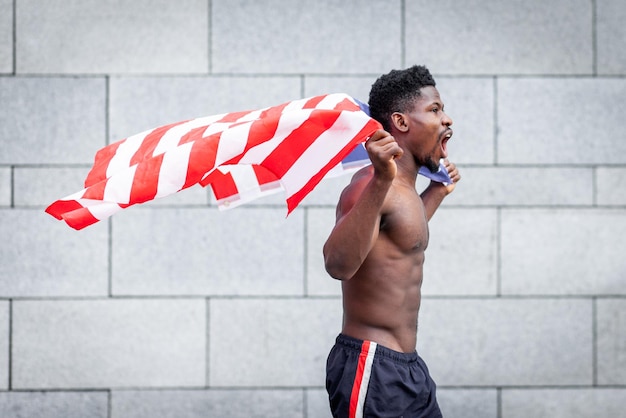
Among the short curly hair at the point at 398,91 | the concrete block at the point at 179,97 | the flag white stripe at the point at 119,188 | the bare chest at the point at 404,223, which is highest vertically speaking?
the concrete block at the point at 179,97

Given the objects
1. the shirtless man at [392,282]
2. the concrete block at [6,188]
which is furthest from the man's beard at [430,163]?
the concrete block at [6,188]

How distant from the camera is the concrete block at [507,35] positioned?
5.71 meters

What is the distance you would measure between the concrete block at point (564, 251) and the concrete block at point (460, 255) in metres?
0.13

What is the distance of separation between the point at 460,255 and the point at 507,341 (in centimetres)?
66

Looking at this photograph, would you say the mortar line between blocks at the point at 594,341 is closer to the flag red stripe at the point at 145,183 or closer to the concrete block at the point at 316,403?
the concrete block at the point at 316,403

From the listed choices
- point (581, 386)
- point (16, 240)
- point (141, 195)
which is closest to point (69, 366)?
point (16, 240)

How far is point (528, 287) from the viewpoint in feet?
18.8

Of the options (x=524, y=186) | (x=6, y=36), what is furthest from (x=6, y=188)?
(x=524, y=186)

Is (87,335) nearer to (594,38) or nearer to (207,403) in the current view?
(207,403)

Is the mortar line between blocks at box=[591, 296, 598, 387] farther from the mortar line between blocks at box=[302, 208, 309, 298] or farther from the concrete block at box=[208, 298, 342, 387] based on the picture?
the mortar line between blocks at box=[302, 208, 309, 298]

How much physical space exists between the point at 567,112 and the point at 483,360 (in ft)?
5.81

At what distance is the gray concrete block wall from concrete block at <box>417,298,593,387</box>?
0.04 ft

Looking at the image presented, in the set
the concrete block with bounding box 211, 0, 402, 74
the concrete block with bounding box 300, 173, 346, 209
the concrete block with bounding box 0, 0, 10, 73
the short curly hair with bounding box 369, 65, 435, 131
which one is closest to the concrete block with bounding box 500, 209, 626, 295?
the concrete block with bounding box 300, 173, 346, 209

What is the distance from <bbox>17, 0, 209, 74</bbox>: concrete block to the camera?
5.64m
